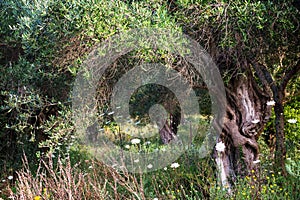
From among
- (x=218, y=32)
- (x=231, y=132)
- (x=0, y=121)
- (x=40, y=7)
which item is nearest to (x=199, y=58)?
(x=218, y=32)

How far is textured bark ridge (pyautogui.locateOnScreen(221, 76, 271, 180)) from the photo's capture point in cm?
486

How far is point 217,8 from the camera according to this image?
3852 mm

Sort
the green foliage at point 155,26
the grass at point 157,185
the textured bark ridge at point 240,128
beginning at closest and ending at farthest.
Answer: the grass at point 157,185
the green foliage at point 155,26
the textured bark ridge at point 240,128

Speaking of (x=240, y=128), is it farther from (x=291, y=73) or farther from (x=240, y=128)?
(x=291, y=73)

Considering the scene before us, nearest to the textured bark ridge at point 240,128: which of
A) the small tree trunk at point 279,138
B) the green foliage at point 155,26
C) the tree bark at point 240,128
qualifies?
the tree bark at point 240,128

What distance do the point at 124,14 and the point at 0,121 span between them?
4.22m

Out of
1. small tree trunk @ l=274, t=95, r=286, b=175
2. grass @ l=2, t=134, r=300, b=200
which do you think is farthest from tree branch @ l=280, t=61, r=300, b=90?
grass @ l=2, t=134, r=300, b=200

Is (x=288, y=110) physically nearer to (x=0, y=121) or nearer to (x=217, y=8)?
(x=217, y=8)

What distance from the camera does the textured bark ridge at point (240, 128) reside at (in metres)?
4.86

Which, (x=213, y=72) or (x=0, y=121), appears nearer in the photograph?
(x=213, y=72)

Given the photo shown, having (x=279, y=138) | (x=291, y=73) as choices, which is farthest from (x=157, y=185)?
(x=291, y=73)

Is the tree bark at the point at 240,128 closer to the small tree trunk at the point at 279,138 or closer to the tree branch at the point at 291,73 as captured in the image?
the small tree trunk at the point at 279,138

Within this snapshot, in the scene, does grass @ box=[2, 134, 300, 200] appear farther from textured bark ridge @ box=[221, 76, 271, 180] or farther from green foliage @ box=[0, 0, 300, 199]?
textured bark ridge @ box=[221, 76, 271, 180]

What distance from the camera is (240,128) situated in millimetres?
4898
